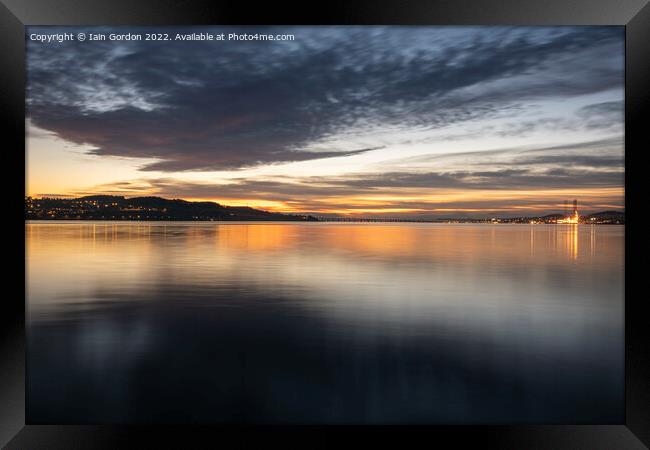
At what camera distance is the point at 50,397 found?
6.63 m

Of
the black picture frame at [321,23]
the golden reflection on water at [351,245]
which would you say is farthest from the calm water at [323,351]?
the golden reflection on water at [351,245]

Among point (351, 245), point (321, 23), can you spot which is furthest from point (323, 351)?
point (351, 245)

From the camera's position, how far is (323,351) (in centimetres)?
814

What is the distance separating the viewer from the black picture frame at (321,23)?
5062 mm

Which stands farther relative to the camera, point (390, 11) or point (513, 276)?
point (513, 276)

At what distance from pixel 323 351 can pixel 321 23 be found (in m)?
5.31

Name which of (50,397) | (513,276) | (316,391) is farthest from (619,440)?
(513,276)

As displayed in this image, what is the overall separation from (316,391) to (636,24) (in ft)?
19.7

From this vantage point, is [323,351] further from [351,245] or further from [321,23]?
[351,245]

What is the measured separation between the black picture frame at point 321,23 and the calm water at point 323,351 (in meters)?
1.08

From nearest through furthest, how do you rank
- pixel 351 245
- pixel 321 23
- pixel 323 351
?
pixel 321 23 < pixel 323 351 < pixel 351 245

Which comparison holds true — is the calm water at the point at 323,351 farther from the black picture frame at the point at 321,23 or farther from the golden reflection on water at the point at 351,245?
the golden reflection on water at the point at 351,245

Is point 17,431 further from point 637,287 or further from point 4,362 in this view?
point 637,287

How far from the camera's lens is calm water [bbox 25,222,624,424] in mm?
6438
